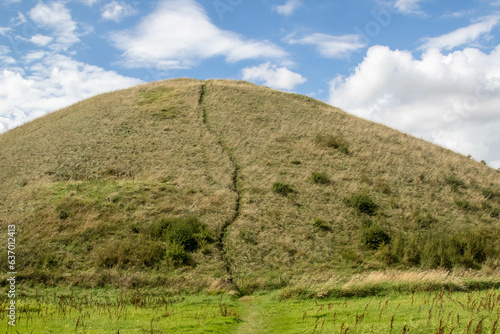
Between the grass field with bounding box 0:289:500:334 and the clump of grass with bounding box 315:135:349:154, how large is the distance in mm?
21038

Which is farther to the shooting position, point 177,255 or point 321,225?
point 321,225

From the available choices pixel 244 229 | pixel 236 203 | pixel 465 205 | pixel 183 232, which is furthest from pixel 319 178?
pixel 183 232

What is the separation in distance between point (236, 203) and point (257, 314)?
11.6 metres

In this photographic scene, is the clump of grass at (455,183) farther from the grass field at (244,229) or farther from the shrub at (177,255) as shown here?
the shrub at (177,255)

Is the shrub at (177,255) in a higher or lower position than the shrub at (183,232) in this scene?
lower

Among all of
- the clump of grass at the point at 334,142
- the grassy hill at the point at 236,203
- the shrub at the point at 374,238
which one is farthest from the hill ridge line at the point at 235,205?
the clump of grass at the point at 334,142

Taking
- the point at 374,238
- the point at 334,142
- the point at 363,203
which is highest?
the point at 334,142

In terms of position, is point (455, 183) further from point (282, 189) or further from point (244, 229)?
point (244, 229)

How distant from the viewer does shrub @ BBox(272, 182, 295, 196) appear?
83.8 ft

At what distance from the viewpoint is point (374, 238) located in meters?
20.3

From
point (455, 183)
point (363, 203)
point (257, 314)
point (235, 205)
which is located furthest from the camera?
point (455, 183)

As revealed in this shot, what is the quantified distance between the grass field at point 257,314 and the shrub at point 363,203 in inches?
388

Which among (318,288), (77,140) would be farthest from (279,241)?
(77,140)

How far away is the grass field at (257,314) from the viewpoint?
918cm
